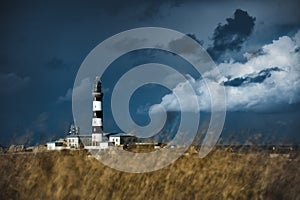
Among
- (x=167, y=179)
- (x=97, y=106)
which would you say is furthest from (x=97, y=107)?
(x=167, y=179)

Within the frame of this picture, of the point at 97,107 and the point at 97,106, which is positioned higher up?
the point at 97,106

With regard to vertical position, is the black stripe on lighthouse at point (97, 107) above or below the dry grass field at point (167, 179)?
above

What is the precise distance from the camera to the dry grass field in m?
7.43

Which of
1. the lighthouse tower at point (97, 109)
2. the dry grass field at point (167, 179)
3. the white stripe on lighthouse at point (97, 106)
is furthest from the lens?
the white stripe on lighthouse at point (97, 106)

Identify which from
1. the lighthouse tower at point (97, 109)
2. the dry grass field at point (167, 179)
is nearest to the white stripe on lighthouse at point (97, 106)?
the lighthouse tower at point (97, 109)

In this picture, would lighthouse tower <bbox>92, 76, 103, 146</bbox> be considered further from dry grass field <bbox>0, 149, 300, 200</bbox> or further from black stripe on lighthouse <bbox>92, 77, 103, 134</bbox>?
dry grass field <bbox>0, 149, 300, 200</bbox>

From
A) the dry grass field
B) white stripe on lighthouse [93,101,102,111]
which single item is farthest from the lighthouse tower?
the dry grass field

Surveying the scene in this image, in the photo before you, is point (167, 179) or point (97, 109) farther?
point (97, 109)

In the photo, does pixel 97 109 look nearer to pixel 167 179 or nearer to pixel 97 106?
pixel 97 106

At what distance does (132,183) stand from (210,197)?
4.10 feet

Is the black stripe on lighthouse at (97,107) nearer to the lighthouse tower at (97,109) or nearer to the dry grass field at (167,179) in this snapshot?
the lighthouse tower at (97,109)

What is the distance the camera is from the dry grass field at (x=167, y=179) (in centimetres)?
743

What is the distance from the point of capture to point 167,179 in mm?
7688

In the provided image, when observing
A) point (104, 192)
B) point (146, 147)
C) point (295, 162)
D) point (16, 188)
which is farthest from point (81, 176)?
point (295, 162)
